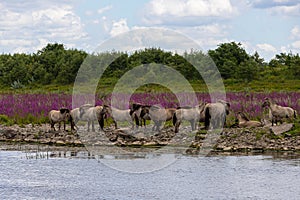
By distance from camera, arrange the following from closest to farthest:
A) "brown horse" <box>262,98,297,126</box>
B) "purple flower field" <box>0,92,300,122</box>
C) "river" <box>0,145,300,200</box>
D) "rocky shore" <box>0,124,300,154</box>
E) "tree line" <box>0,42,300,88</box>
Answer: "river" <box>0,145,300,200</box> < "rocky shore" <box>0,124,300,154</box> < "brown horse" <box>262,98,297,126</box> < "purple flower field" <box>0,92,300,122</box> < "tree line" <box>0,42,300,88</box>

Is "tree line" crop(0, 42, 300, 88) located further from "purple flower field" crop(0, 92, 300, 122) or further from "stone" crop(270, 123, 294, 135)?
"stone" crop(270, 123, 294, 135)

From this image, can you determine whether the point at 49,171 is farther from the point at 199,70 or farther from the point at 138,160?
the point at 199,70

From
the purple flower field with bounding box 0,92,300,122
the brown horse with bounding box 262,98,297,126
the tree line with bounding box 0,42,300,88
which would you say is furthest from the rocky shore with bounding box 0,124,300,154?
the tree line with bounding box 0,42,300,88

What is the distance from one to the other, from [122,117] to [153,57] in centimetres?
3336

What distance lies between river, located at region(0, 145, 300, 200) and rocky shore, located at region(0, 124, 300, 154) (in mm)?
1554

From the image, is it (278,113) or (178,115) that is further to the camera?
(278,113)

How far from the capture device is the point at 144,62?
178ft

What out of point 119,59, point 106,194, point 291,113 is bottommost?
point 106,194

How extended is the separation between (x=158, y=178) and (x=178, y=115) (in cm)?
655

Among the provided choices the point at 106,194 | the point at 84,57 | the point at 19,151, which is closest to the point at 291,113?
the point at 19,151

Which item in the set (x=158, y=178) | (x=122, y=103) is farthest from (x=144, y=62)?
(x=158, y=178)

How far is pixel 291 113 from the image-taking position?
70.0ft

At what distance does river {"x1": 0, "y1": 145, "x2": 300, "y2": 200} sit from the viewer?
12.8m

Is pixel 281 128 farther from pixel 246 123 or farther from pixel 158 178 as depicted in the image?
pixel 158 178
